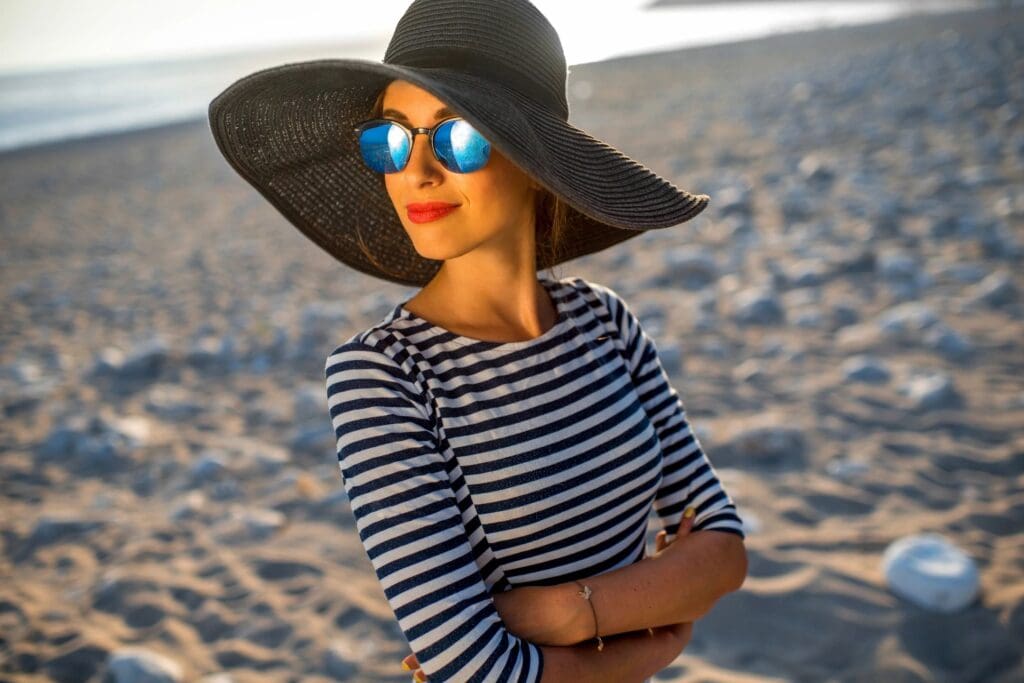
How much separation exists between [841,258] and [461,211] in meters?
4.87

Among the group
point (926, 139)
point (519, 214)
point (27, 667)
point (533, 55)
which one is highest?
point (533, 55)

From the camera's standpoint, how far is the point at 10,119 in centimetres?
2553

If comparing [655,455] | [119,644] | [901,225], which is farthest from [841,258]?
[119,644]

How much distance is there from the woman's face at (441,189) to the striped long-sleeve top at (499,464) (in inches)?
6.3

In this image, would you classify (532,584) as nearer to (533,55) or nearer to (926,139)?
(533,55)

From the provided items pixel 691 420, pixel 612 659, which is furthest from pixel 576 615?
pixel 691 420

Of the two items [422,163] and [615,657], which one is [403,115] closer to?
[422,163]

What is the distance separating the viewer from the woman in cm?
109

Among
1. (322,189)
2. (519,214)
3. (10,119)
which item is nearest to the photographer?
(519,214)

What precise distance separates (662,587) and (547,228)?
74 centimetres

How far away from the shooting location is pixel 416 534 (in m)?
1.07

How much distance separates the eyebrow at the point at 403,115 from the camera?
3.86ft

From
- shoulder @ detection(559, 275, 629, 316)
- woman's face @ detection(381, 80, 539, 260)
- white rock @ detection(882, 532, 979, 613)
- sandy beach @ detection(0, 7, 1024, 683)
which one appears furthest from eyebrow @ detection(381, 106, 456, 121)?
white rock @ detection(882, 532, 979, 613)

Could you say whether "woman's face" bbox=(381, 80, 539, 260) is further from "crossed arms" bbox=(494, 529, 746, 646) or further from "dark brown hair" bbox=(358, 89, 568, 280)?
"crossed arms" bbox=(494, 529, 746, 646)
